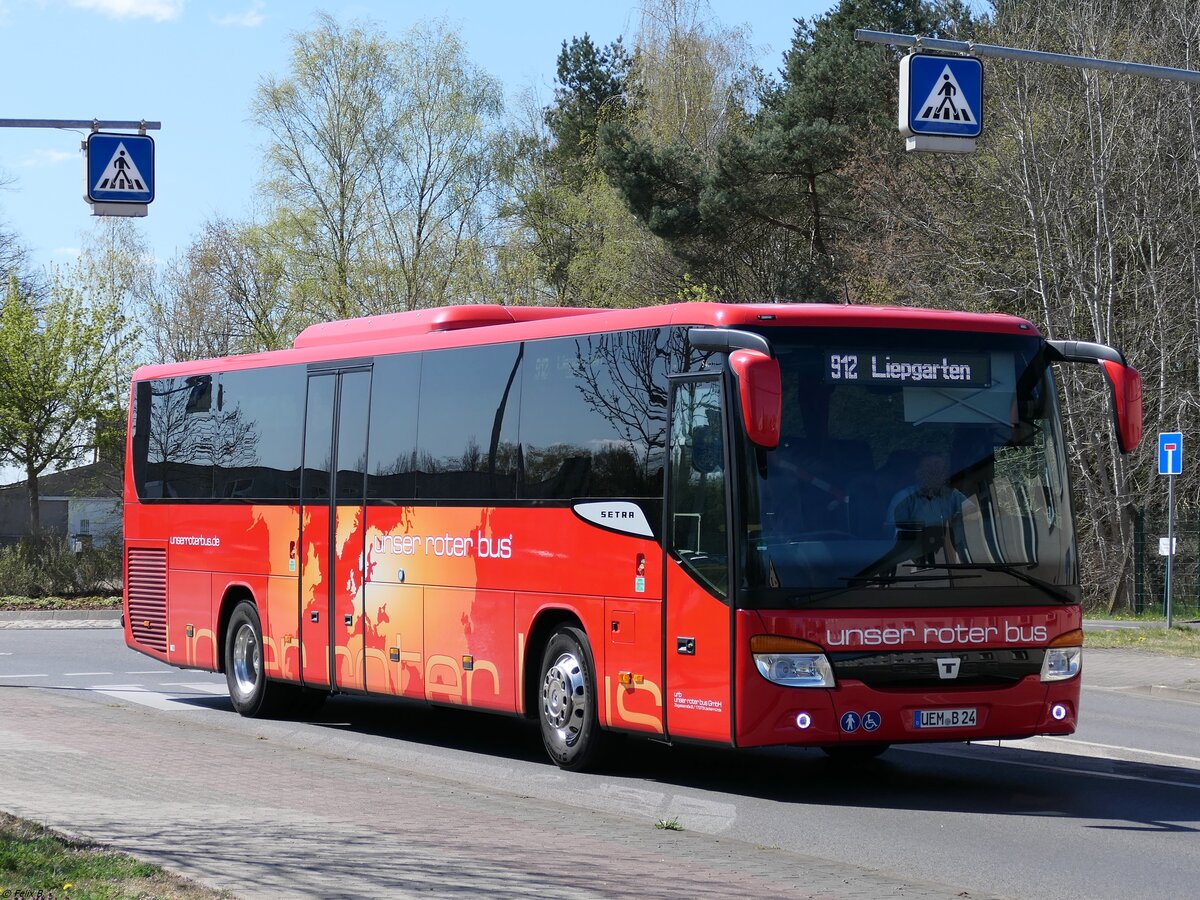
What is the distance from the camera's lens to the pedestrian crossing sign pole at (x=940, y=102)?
644 inches

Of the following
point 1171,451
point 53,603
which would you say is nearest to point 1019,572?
point 1171,451

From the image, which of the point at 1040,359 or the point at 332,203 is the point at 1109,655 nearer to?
the point at 1040,359

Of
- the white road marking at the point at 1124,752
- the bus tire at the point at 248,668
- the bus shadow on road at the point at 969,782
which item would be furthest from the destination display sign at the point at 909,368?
the bus tire at the point at 248,668

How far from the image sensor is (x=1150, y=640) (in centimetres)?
2775

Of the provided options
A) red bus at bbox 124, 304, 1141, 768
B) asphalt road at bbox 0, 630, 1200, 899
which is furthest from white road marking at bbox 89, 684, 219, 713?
red bus at bbox 124, 304, 1141, 768

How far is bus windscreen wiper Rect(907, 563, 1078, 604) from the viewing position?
11211 mm

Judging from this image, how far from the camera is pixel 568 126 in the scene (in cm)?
6328

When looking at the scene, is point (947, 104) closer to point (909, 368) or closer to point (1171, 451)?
point (909, 368)

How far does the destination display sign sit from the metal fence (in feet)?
88.5

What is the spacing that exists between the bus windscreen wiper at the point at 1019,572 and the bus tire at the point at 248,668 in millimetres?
8081

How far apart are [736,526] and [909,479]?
119 cm

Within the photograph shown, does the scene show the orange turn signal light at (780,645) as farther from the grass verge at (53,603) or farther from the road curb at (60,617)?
the grass verge at (53,603)

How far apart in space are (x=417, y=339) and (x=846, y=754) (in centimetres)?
508

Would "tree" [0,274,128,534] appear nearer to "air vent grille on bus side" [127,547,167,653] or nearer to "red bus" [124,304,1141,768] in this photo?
"air vent grille on bus side" [127,547,167,653]
